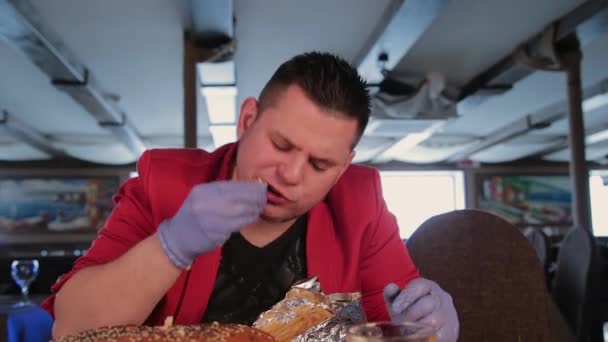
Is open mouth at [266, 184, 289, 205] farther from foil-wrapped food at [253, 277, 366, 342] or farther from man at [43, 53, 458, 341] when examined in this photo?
foil-wrapped food at [253, 277, 366, 342]

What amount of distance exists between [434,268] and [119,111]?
6.98 meters

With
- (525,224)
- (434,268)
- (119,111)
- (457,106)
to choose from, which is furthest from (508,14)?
(525,224)

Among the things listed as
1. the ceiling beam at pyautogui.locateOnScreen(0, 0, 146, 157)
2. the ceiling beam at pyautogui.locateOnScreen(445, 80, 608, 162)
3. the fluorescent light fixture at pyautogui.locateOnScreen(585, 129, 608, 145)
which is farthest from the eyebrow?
the fluorescent light fixture at pyautogui.locateOnScreen(585, 129, 608, 145)

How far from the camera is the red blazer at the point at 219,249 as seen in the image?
1246mm

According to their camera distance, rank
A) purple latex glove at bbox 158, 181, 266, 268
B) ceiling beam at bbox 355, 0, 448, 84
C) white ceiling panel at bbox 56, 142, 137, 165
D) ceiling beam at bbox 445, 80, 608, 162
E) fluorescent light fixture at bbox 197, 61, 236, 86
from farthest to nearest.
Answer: white ceiling panel at bbox 56, 142, 137, 165
ceiling beam at bbox 445, 80, 608, 162
fluorescent light fixture at bbox 197, 61, 236, 86
ceiling beam at bbox 355, 0, 448, 84
purple latex glove at bbox 158, 181, 266, 268

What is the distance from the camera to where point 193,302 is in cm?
125

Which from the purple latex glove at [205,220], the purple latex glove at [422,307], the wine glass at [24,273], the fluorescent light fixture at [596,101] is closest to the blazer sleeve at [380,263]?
the purple latex glove at [422,307]

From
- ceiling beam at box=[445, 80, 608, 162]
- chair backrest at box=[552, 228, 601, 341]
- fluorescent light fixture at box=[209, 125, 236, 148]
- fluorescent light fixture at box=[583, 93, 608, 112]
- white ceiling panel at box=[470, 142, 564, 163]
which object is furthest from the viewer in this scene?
white ceiling panel at box=[470, 142, 564, 163]

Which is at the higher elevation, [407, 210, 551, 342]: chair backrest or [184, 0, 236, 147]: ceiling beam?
[184, 0, 236, 147]: ceiling beam

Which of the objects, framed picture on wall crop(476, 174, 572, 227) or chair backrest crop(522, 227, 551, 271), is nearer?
chair backrest crop(522, 227, 551, 271)

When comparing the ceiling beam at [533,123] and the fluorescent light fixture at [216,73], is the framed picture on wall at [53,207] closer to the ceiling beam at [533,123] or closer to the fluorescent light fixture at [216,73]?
the fluorescent light fixture at [216,73]

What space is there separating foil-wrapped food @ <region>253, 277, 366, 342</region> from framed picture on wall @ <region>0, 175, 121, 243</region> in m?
10.9

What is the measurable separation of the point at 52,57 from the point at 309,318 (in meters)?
5.04

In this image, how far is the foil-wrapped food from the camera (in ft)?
3.18
